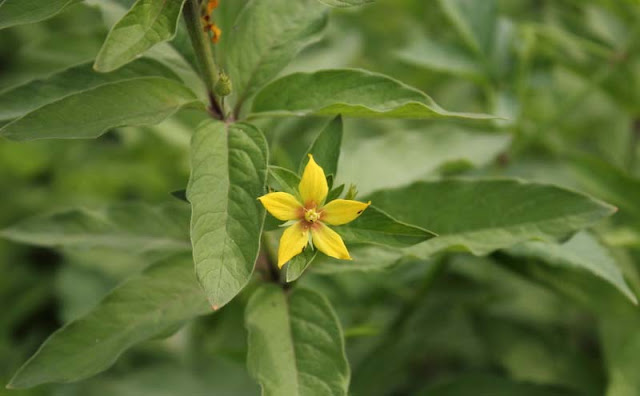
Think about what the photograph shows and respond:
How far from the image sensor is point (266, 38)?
1.34 m

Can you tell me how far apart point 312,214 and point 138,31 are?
1.27ft

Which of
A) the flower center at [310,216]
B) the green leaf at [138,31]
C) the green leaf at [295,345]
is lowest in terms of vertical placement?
the green leaf at [295,345]

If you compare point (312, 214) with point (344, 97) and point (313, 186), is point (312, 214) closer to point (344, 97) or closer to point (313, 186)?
point (313, 186)

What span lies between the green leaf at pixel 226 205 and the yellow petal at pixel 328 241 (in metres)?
0.10

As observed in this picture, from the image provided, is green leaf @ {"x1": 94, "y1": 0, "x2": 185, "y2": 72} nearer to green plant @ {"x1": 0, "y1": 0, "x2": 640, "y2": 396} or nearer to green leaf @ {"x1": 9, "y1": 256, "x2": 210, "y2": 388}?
green plant @ {"x1": 0, "y1": 0, "x2": 640, "y2": 396}

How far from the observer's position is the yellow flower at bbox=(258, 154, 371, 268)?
1.06m

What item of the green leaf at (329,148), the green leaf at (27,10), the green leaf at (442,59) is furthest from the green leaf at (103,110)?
the green leaf at (442,59)

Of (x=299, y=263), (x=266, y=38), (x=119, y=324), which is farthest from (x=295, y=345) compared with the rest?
(x=266, y=38)

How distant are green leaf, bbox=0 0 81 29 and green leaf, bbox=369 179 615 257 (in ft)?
2.27

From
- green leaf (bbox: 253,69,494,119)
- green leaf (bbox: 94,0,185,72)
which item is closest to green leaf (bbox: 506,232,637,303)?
green leaf (bbox: 253,69,494,119)

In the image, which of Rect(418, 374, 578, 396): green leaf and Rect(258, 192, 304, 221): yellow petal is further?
Rect(418, 374, 578, 396): green leaf

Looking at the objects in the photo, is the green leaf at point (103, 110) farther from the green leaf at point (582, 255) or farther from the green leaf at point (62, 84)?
the green leaf at point (582, 255)

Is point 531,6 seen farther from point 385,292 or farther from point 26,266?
point 26,266

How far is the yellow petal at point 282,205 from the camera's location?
1036 millimetres
